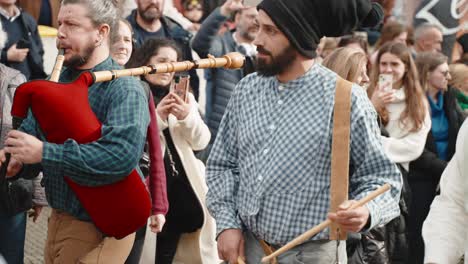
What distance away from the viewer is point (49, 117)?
4.42 metres

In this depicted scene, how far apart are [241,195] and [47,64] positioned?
7362 millimetres

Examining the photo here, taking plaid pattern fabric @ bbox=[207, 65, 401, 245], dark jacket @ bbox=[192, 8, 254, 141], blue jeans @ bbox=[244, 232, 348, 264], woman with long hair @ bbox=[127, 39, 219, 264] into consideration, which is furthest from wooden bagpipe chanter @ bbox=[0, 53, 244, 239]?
dark jacket @ bbox=[192, 8, 254, 141]

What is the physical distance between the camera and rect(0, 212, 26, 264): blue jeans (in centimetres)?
605

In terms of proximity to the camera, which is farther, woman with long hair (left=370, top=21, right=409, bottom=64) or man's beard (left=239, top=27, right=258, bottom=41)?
woman with long hair (left=370, top=21, right=409, bottom=64)

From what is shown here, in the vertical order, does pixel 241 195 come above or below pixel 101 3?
below

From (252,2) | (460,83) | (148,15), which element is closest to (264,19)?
(252,2)

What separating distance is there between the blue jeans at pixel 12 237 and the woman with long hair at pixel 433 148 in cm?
307

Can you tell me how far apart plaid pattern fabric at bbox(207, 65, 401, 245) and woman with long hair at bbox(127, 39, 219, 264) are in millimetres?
2053

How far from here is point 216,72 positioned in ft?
29.2

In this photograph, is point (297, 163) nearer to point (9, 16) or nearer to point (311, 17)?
point (311, 17)

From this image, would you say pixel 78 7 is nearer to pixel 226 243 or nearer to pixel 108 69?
pixel 108 69

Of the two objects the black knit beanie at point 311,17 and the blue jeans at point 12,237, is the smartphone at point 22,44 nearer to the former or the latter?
the blue jeans at point 12,237

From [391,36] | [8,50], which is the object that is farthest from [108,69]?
[391,36]

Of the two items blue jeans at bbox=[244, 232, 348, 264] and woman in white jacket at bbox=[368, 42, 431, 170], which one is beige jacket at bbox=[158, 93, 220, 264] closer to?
woman in white jacket at bbox=[368, 42, 431, 170]
